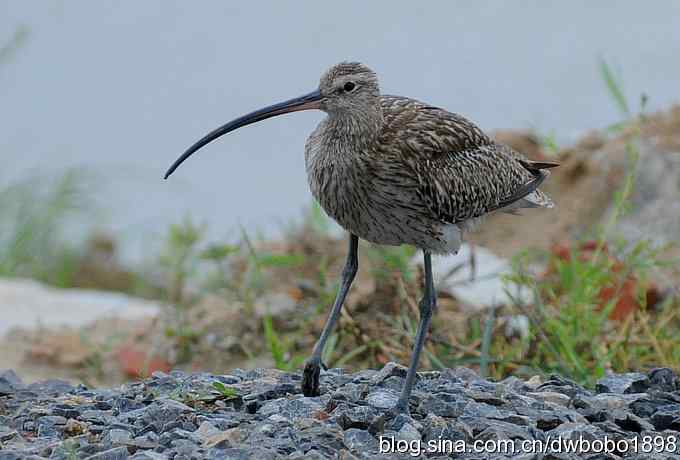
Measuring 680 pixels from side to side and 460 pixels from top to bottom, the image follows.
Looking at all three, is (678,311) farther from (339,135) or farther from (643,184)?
(339,135)

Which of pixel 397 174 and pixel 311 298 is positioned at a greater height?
pixel 397 174

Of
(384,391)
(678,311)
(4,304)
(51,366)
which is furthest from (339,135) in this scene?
(4,304)

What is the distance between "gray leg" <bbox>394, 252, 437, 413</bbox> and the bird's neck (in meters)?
0.60

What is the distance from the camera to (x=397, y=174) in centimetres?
552

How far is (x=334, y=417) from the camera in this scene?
16.6 ft

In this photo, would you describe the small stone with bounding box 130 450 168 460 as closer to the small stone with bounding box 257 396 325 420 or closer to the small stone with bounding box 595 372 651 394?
the small stone with bounding box 257 396 325 420

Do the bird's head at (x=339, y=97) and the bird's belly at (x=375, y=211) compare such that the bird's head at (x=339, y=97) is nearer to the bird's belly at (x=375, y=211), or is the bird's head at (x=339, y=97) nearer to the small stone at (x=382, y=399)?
the bird's belly at (x=375, y=211)

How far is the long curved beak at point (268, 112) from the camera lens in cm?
554

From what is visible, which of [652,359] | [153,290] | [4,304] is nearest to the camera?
[652,359]

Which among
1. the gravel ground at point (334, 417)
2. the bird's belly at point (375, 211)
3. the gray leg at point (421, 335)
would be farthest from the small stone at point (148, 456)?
the bird's belly at point (375, 211)

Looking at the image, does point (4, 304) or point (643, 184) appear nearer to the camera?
point (643, 184)

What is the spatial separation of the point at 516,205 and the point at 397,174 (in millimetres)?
1355

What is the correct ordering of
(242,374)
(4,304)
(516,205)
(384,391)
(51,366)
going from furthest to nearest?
1. (4,304)
2. (51,366)
3. (516,205)
4. (242,374)
5. (384,391)

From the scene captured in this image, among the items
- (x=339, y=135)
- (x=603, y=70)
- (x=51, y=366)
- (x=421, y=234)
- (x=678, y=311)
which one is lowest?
(x=51, y=366)
